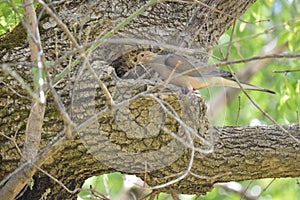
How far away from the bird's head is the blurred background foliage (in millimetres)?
956

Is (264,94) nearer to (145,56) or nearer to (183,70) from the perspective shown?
(145,56)

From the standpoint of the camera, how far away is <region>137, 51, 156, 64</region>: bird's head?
4191 mm

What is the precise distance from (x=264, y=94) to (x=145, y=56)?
15.2 feet

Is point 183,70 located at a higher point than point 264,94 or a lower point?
lower

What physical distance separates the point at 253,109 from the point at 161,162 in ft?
15.6

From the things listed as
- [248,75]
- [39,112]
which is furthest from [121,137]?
[248,75]

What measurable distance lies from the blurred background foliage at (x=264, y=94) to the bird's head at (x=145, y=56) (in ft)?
3.14

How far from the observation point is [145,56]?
13.9 feet

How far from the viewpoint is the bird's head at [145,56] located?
419 cm

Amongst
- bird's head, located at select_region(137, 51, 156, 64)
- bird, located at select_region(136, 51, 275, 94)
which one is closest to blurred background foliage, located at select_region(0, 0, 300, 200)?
bird, located at select_region(136, 51, 275, 94)

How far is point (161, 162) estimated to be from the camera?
3.81 metres

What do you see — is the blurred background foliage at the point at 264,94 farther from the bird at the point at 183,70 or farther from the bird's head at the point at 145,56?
the bird's head at the point at 145,56

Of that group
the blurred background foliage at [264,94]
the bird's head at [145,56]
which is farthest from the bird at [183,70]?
the blurred background foliage at [264,94]

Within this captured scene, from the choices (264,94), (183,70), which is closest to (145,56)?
(183,70)
